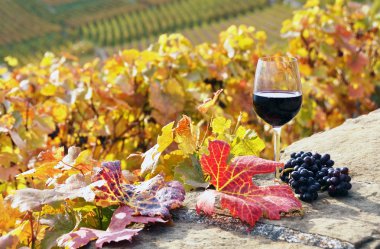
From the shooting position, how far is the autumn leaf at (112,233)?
1.32 m

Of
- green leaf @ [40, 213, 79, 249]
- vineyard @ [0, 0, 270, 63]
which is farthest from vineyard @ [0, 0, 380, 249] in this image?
vineyard @ [0, 0, 270, 63]

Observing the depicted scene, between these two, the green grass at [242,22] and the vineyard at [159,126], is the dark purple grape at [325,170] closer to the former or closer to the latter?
the vineyard at [159,126]

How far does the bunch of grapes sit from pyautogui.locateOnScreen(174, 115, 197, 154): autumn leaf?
0.27 meters

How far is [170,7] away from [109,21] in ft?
16.6

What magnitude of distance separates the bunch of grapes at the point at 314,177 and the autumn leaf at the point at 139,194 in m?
0.32

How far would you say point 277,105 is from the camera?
5.59 ft

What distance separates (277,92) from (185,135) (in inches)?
12.5

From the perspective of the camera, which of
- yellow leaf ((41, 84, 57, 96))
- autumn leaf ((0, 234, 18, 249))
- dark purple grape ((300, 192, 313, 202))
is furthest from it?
yellow leaf ((41, 84, 57, 96))

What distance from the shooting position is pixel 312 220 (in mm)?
1434

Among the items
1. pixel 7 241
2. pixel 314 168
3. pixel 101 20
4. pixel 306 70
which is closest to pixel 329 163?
pixel 314 168

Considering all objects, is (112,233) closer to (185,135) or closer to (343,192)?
(185,135)

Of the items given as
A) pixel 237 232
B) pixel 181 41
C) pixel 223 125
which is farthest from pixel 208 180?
pixel 181 41

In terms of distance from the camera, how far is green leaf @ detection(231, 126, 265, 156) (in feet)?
5.72

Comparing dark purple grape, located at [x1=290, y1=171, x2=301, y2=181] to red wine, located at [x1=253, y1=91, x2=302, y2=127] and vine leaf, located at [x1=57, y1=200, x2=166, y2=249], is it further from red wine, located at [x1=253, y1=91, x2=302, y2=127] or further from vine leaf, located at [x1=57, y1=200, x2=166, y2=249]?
vine leaf, located at [x1=57, y1=200, x2=166, y2=249]
